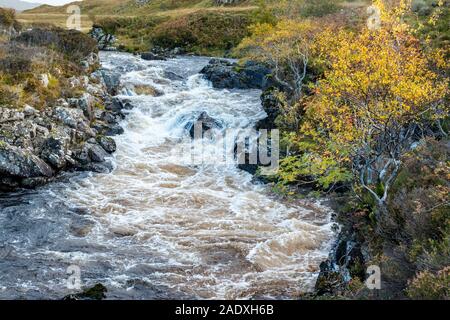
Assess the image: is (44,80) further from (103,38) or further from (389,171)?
(103,38)

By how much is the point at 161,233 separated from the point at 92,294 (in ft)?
18.6

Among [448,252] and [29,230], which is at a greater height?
[448,252]

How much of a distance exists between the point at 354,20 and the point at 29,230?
40.7 metres

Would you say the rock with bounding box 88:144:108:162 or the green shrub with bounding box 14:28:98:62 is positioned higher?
the green shrub with bounding box 14:28:98:62

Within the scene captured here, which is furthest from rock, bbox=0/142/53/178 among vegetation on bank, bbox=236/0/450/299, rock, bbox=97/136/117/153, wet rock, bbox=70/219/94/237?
vegetation on bank, bbox=236/0/450/299

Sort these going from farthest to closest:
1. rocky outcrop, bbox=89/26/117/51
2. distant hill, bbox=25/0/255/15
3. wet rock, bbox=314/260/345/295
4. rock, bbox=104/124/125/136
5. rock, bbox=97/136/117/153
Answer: distant hill, bbox=25/0/255/15
rocky outcrop, bbox=89/26/117/51
rock, bbox=104/124/125/136
rock, bbox=97/136/117/153
wet rock, bbox=314/260/345/295

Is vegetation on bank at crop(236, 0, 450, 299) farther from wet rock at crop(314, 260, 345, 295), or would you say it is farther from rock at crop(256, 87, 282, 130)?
rock at crop(256, 87, 282, 130)

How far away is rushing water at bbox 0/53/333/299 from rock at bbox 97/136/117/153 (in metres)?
0.54

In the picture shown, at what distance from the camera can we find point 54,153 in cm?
2498

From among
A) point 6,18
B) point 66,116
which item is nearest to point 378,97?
point 66,116

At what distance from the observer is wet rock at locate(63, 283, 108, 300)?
44.3ft
